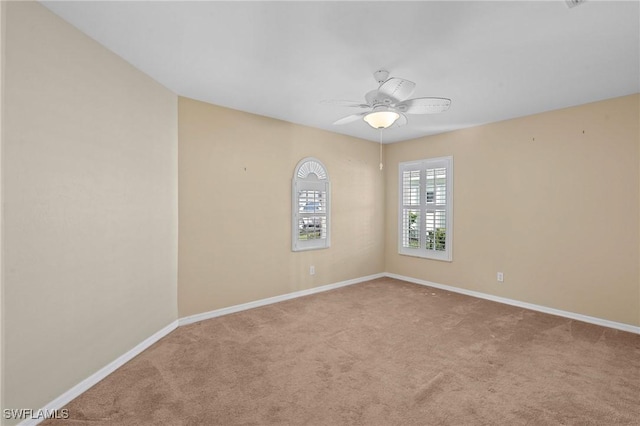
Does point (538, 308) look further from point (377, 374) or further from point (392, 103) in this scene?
point (392, 103)

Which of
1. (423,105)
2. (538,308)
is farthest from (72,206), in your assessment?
(538,308)

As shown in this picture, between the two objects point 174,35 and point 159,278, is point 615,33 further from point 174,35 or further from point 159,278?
point 159,278

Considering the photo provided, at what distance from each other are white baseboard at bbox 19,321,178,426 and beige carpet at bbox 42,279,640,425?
2.2 inches

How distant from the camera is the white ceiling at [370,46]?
1.88m

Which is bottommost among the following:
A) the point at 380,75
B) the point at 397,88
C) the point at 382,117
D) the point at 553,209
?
the point at 553,209

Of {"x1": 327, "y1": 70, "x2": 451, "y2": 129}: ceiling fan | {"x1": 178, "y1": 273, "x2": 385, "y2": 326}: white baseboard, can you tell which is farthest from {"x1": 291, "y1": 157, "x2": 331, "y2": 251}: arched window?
{"x1": 327, "y1": 70, "x2": 451, "y2": 129}: ceiling fan

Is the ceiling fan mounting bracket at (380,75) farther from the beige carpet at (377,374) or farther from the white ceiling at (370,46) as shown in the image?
the beige carpet at (377,374)

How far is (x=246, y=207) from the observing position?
3902 mm

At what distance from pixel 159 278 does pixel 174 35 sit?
217cm

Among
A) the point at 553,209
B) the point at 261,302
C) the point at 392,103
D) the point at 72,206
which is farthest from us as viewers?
the point at 261,302

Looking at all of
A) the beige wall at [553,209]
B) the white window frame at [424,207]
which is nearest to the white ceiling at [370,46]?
the beige wall at [553,209]

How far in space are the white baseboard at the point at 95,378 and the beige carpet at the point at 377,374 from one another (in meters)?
0.06

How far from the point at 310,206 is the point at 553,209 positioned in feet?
10.3

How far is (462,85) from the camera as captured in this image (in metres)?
3.01
